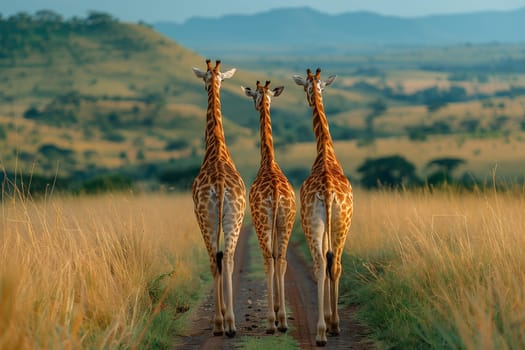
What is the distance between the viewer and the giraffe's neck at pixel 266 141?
9.64 metres

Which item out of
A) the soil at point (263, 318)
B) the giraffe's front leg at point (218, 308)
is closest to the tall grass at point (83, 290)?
the soil at point (263, 318)

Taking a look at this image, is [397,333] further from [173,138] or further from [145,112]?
[145,112]

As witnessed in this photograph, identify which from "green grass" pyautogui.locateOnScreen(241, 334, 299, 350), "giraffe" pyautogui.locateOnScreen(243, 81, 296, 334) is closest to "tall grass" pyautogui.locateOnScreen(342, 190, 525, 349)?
"green grass" pyautogui.locateOnScreen(241, 334, 299, 350)

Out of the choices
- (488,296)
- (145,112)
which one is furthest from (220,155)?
(145,112)

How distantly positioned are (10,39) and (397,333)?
124892 millimetres

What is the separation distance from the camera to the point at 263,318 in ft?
33.0

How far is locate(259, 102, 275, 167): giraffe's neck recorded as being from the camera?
9641 mm

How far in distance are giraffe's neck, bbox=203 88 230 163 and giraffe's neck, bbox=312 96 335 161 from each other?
987 mm

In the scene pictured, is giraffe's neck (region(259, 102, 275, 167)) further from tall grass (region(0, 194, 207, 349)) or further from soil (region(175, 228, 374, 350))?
soil (region(175, 228, 374, 350))

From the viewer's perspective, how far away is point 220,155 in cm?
963

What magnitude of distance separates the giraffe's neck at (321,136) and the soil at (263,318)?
1779mm

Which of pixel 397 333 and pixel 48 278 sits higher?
pixel 48 278

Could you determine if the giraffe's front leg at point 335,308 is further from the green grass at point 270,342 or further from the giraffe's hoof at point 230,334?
the giraffe's hoof at point 230,334

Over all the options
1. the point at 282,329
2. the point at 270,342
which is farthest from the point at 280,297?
the point at 270,342
